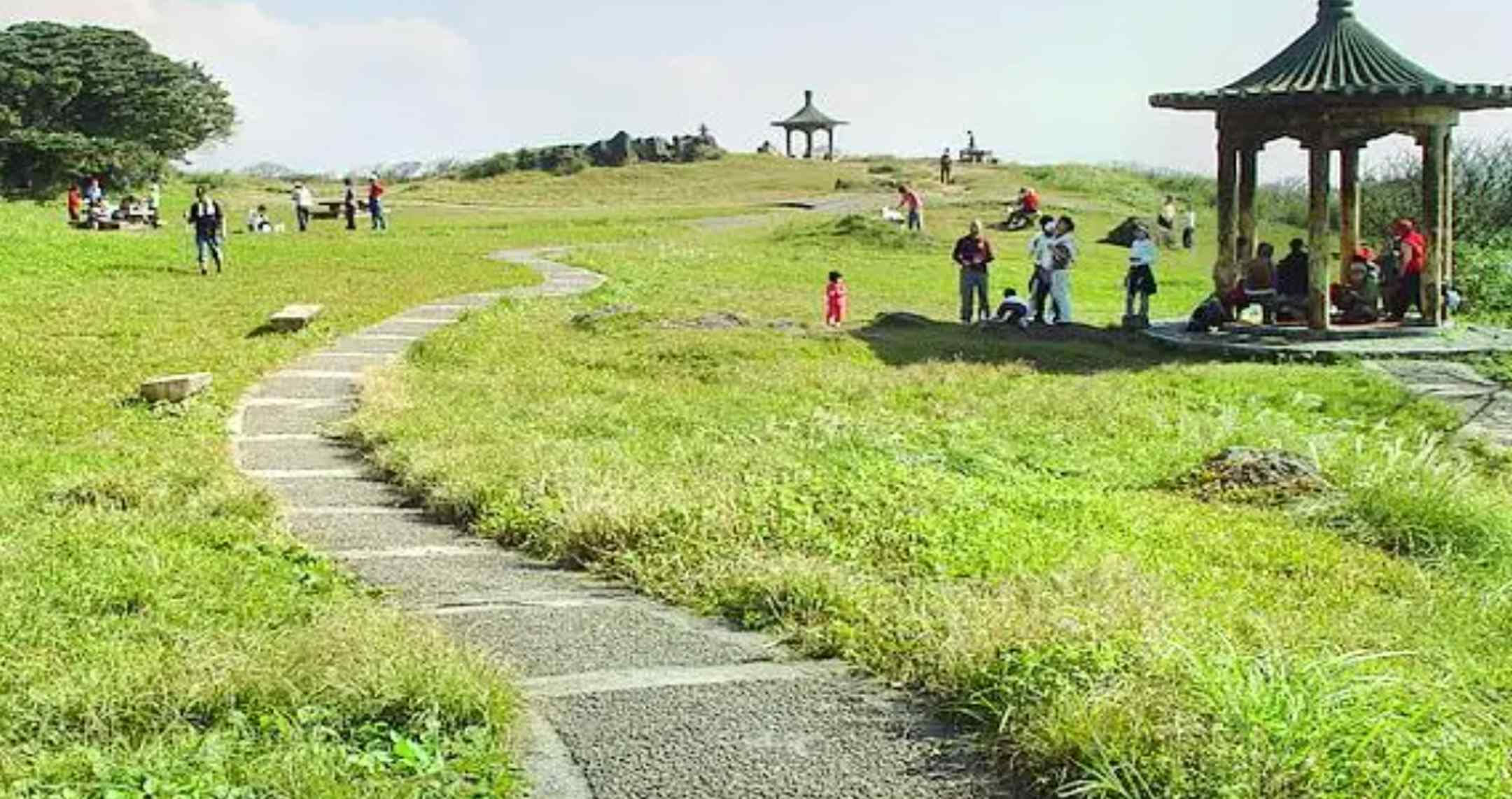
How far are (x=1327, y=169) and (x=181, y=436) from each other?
12889mm

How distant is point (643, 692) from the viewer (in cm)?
505

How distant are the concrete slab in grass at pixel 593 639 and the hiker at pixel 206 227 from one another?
62.7ft

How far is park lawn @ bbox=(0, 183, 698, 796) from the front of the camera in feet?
13.6

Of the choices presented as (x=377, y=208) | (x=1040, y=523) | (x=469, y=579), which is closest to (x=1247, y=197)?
(x=1040, y=523)

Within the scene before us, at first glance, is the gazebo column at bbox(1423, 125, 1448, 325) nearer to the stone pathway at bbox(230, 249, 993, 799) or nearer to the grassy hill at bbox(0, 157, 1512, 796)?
the grassy hill at bbox(0, 157, 1512, 796)

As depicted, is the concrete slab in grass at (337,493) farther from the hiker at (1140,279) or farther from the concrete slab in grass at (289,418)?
the hiker at (1140,279)

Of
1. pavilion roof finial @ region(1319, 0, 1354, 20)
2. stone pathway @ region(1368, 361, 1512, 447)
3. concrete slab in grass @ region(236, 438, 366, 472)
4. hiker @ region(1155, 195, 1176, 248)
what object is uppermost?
pavilion roof finial @ region(1319, 0, 1354, 20)

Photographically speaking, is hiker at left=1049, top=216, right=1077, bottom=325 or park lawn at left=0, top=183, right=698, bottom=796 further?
hiker at left=1049, top=216, right=1077, bottom=325

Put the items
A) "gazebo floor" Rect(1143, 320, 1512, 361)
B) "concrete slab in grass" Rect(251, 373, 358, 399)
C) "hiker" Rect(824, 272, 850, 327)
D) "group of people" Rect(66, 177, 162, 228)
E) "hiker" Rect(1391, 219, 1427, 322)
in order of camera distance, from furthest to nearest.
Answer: "group of people" Rect(66, 177, 162, 228)
"hiker" Rect(824, 272, 850, 327)
"hiker" Rect(1391, 219, 1427, 322)
"gazebo floor" Rect(1143, 320, 1512, 361)
"concrete slab in grass" Rect(251, 373, 358, 399)

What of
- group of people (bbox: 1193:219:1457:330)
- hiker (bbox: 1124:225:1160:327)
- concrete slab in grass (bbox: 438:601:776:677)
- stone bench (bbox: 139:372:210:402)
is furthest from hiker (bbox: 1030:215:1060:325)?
concrete slab in grass (bbox: 438:601:776:677)

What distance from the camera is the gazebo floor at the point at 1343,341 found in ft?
53.7

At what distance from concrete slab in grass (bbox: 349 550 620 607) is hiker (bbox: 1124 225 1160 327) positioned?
13142 mm

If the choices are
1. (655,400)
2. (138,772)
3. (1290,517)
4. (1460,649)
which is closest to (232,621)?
(138,772)

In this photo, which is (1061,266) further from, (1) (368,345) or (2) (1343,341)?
(1) (368,345)
